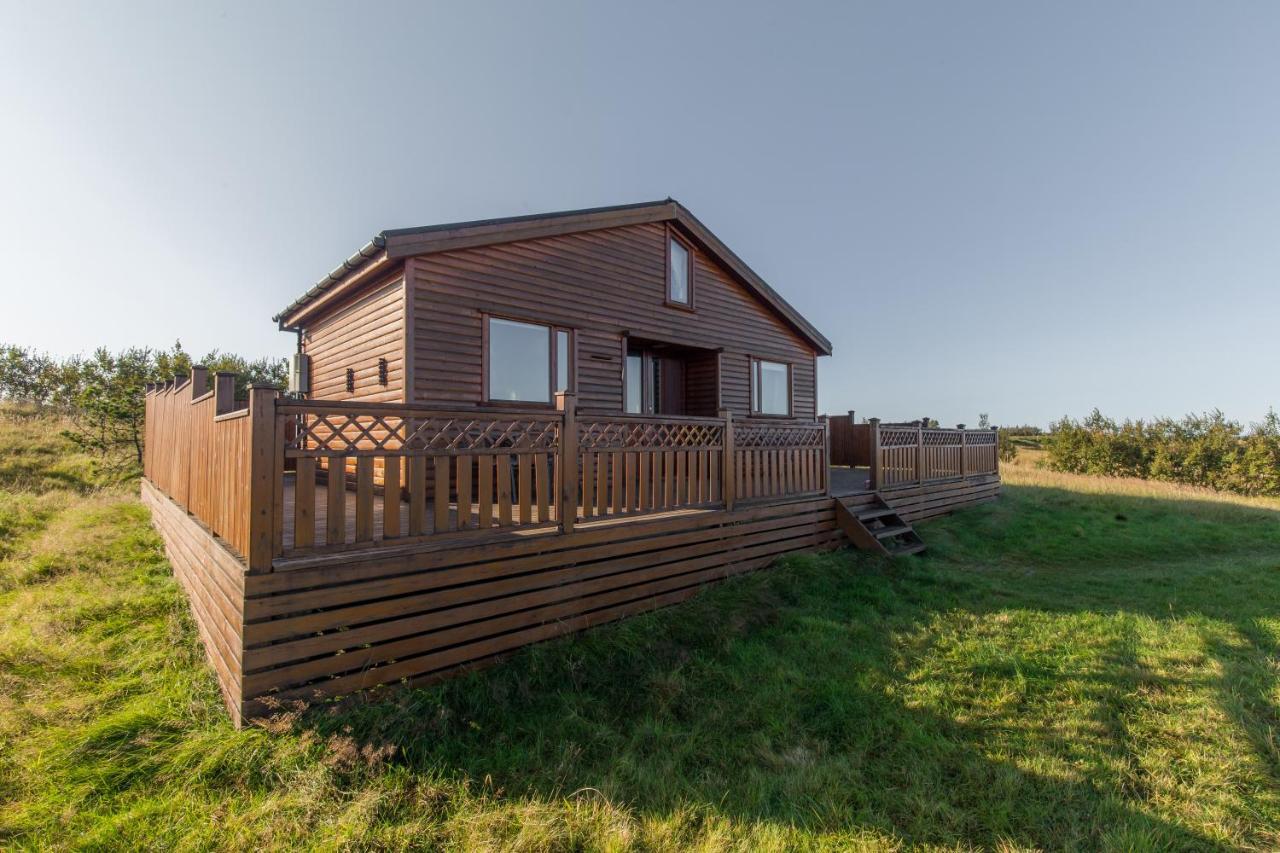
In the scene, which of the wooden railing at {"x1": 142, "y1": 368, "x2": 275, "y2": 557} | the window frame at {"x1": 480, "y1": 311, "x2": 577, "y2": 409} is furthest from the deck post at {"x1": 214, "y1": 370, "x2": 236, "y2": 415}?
the window frame at {"x1": 480, "y1": 311, "x2": 577, "y2": 409}

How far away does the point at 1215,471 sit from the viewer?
21.6 metres

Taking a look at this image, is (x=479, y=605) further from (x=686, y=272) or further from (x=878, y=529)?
(x=686, y=272)

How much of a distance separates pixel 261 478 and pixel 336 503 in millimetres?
418

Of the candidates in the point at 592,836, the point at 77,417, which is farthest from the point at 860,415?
the point at 77,417

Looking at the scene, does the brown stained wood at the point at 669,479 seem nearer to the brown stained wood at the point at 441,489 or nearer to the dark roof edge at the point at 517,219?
the brown stained wood at the point at 441,489

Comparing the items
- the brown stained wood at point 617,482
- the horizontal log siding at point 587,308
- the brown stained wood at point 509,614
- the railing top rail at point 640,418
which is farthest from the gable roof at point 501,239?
the brown stained wood at point 509,614

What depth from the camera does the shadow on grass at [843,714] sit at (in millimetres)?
2607

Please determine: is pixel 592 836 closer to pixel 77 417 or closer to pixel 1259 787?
pixel 1259 787

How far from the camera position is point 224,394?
3885 millimetres

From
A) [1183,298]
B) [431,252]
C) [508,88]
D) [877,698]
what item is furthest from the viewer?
[1183,298]

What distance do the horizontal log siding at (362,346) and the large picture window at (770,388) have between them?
7.39 meters

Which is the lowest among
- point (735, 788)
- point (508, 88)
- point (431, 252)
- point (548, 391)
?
point (735, 788)

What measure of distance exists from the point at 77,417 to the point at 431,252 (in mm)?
19351

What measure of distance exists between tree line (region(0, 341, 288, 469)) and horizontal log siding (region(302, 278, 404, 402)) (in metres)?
1.94
